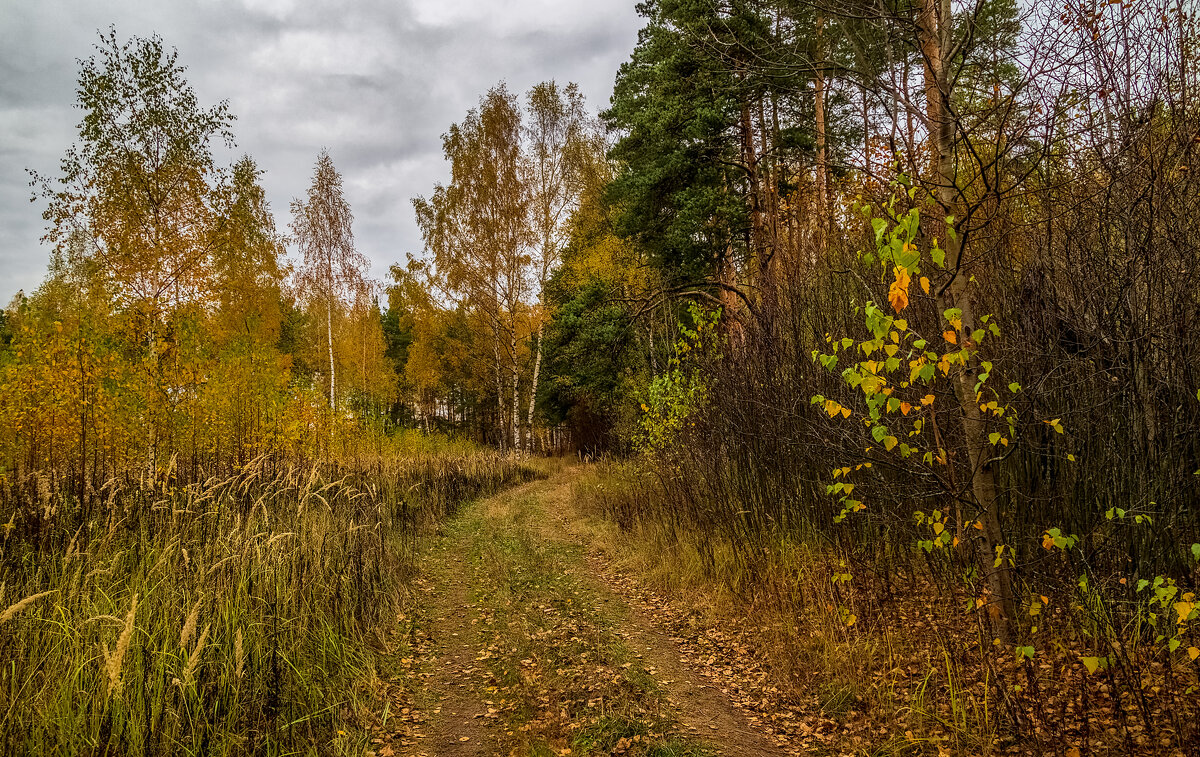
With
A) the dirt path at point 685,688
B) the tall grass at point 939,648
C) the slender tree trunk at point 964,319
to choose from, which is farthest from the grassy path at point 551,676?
the slender tree trunk at point 964,319

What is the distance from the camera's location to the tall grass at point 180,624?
266 centimetres

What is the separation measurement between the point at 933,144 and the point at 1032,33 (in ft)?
2.93

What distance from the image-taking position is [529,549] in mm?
8148

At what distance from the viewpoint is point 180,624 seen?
11.0 feet

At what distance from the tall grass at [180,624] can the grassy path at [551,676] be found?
540 mm

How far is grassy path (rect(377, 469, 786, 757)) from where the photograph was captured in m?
3.41

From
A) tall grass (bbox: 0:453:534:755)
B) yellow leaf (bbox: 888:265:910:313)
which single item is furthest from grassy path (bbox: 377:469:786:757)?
yellow leaf (bbox: 888:265:910:313)

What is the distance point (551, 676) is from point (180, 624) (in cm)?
241

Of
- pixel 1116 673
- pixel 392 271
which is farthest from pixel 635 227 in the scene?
pixel 392 271

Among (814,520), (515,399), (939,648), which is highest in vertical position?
(515,399)

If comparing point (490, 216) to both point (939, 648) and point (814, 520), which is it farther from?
point (939, 648)

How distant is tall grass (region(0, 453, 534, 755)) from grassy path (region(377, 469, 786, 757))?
54 centimetres

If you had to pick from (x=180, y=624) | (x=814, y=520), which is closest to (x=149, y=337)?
(x=180, y=624)

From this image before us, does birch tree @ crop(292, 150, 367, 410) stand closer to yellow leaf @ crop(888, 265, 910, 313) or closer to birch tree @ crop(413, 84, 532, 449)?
birch tree @ crop(413, 84, 532, 449)
